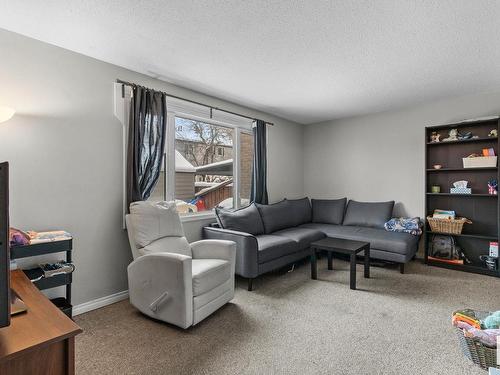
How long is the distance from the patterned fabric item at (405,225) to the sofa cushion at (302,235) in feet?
3.15

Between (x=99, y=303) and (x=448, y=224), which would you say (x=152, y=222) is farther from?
(x=448, y=224)

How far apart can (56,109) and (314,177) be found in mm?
4243

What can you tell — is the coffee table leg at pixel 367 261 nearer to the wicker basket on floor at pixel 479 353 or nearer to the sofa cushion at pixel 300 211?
the sofa cushion at pixel 300 211

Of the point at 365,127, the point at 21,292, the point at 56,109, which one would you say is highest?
the point at 365,127

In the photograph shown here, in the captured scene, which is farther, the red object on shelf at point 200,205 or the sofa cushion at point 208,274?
the red object on shelf at point 200,205

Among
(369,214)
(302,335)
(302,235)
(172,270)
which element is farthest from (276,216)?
(172,270)

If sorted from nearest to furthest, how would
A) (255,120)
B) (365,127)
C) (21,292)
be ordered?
(21,292) → (255,120) → (365,127)

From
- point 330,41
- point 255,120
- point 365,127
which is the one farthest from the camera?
point 365,127

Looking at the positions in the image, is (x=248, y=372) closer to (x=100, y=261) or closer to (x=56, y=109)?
(x=100, y=261)

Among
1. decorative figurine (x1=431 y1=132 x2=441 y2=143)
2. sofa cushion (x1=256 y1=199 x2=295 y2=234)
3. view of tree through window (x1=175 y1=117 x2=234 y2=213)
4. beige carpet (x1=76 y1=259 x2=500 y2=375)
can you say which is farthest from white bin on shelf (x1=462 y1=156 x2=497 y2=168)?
view of tree through window (x1=175 y1=117 x2=234 y2=213)

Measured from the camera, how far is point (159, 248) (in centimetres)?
256

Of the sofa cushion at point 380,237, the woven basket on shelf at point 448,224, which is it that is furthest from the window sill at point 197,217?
the woven basket on shelf at point 448,224

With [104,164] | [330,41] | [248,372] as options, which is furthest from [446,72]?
[104,164]

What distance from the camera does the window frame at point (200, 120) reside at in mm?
3238
